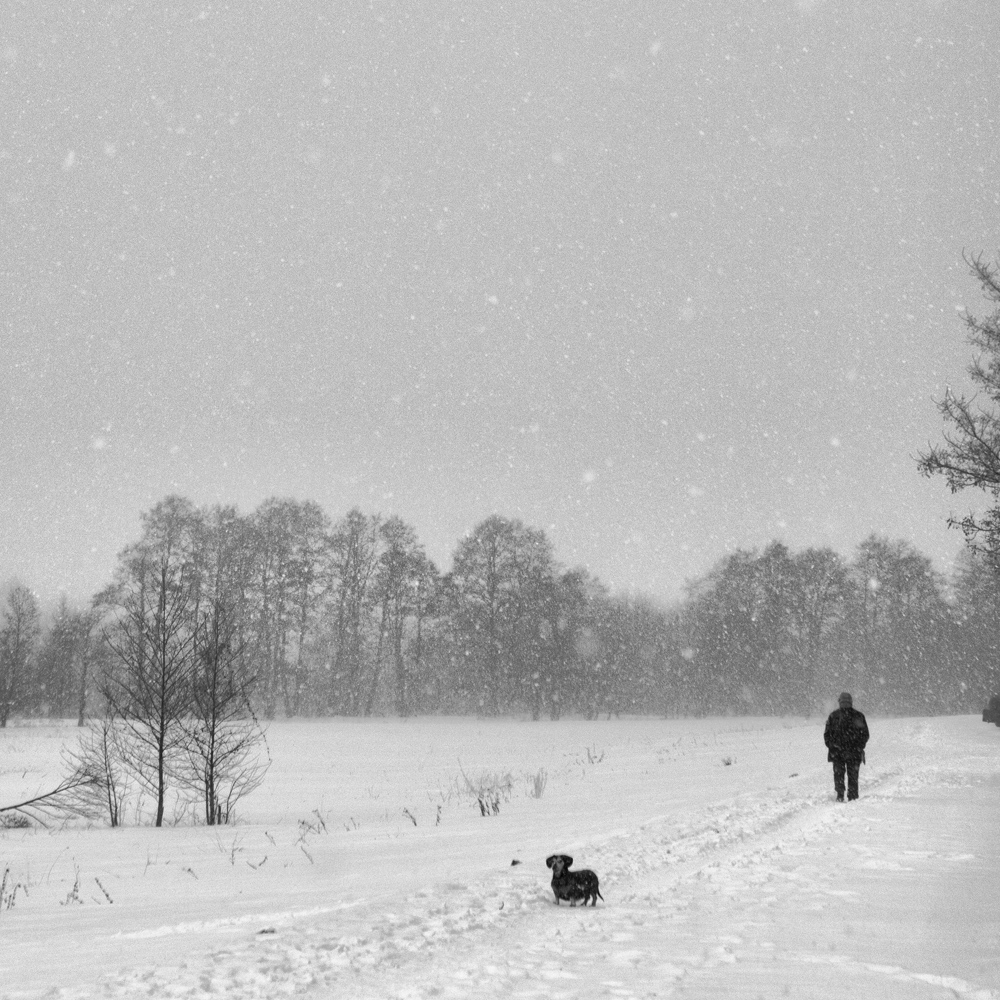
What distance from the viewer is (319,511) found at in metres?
49.3

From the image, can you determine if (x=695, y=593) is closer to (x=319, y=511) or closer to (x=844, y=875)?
(x=319, y=511)

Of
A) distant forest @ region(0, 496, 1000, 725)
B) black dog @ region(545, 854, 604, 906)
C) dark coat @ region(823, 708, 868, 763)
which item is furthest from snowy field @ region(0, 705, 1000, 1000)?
distant forest @ region(0, 496, 1000, 725)

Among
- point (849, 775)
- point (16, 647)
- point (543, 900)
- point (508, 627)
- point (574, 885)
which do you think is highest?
point (508, 627)

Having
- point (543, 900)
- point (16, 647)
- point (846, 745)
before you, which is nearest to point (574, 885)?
point (543, 900)

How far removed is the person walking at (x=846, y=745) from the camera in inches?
500

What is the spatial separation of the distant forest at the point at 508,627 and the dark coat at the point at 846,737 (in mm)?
27740

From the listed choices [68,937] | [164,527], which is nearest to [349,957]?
[68,937]

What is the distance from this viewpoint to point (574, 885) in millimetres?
5902

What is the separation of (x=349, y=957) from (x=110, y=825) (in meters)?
13.7

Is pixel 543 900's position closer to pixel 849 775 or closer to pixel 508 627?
pixel 849 775

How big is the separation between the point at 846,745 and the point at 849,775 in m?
0.49

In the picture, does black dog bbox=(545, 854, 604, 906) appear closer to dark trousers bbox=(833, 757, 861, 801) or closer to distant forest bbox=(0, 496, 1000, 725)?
dark trousers bbox=(833, 757, 861, 801)

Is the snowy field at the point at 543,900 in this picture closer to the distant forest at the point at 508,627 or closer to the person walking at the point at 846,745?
the person walking at the point at 846,745

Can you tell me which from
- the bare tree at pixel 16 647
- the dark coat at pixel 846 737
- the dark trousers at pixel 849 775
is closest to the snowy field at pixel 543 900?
the dark trousers at pixel 849 775
